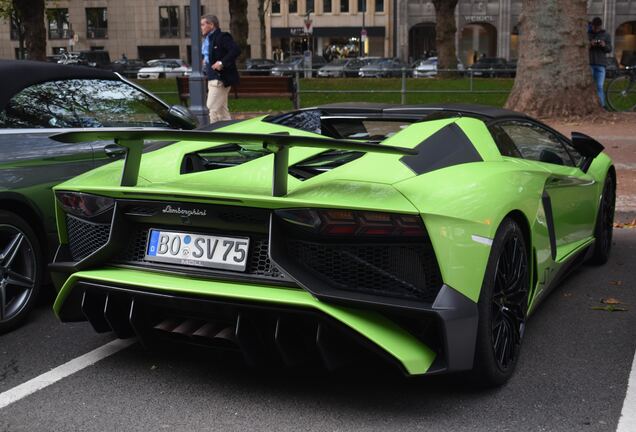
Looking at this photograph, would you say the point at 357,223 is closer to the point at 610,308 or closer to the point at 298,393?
the point at 298,393

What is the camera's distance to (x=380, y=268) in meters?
3.32

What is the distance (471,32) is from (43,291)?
72.0 m

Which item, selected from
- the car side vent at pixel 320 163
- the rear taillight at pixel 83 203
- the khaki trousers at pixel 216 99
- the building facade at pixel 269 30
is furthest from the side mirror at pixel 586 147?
the building facade at pixel 269 30

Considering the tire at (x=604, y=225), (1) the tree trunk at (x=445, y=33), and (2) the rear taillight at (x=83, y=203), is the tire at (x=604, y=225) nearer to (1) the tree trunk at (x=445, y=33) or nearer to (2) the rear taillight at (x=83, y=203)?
(2) the rear taillight at (x=83, y=203)

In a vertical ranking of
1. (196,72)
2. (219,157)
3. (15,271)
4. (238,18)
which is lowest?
(15,271)

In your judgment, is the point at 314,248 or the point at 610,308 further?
the point at 610,308

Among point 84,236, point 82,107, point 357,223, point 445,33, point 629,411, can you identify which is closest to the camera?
point 357,223

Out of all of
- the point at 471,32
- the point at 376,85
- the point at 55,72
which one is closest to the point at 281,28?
the point at 471,32

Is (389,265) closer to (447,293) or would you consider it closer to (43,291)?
(447,293)

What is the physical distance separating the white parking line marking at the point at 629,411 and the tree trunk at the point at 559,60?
12.6 meters

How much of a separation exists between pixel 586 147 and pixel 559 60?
1098 centimetres

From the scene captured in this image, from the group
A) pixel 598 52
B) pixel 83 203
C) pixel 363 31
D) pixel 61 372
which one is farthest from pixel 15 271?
pixel 363 31

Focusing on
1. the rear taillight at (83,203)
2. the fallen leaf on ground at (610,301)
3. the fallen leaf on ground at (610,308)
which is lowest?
the fallen leaf on ground at (610,301)

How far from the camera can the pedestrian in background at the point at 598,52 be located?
1694 cm
